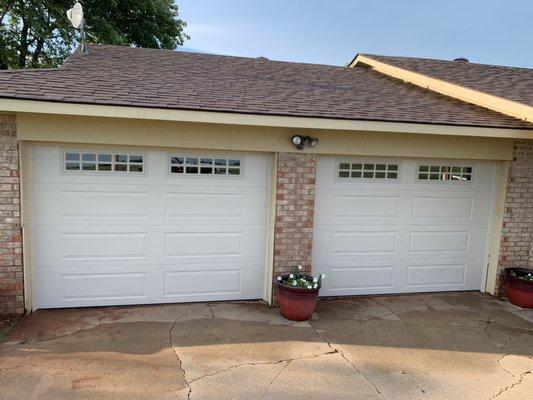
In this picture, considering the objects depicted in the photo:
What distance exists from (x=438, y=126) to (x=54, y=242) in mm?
5175

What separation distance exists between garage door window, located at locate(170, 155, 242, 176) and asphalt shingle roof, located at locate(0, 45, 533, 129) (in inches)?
31.8

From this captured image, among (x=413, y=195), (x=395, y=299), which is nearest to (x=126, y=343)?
(x=395, y=299)

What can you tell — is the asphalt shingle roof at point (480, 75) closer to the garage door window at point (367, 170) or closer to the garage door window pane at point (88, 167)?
the garage door window at point (367, 170)

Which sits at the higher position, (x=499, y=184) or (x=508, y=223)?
(x=499, y=184)

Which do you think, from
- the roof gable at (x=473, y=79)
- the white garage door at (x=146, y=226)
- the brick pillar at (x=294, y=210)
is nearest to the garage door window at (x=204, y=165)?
the white garage door at (x=146, y=226)

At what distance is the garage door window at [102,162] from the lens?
5.21m

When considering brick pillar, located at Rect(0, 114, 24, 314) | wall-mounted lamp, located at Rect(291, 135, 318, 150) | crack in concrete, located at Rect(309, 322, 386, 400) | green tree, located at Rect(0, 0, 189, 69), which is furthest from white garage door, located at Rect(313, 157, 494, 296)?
green tree, located at Rect(0, 0, 189, 69)

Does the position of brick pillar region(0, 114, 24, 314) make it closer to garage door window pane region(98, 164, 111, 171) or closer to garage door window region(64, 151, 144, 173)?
garage door window region(64, 151, 144, 173)

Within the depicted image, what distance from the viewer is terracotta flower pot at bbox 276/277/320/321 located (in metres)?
5.18

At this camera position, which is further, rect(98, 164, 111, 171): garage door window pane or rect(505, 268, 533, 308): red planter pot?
rect(505, 268, 533, 308): red planter pot

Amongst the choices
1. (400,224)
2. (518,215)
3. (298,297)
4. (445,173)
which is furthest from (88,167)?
(518,215)

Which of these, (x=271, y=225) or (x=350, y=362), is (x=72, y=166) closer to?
(x=271, y=225)

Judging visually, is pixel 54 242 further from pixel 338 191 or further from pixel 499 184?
pixel 499 184

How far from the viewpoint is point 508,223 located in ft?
20.7
